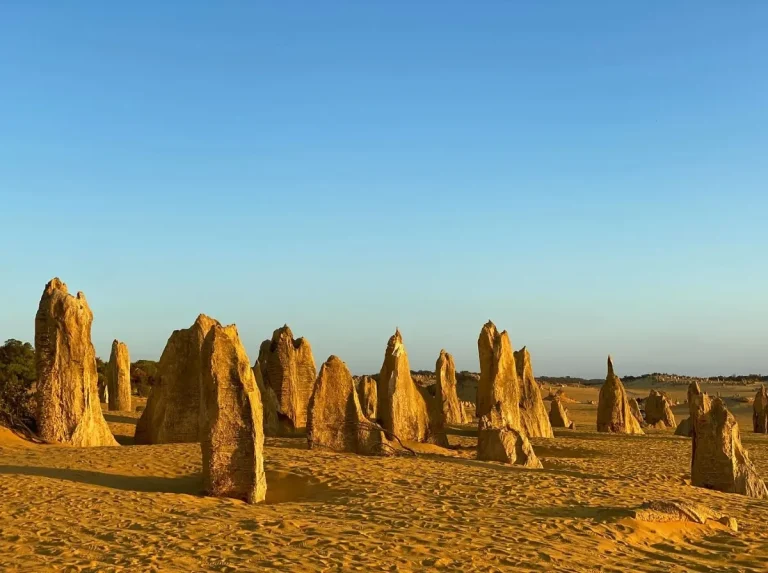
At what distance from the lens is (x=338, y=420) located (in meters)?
19.0

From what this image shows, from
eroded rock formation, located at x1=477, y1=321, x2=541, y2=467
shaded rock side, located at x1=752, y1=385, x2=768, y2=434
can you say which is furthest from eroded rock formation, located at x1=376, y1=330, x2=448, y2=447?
shaded rock side, located at x1=752, y1=385, x2=768, y2=434

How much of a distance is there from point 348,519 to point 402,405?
11.2m

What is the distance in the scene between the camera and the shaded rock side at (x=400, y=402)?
22422mm

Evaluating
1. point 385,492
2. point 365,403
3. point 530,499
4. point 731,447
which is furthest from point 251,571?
point 365,403

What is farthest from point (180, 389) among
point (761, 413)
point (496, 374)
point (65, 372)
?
point (761, 413)

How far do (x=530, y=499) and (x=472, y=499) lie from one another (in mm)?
948

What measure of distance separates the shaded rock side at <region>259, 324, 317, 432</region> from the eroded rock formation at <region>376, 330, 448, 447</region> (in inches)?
150

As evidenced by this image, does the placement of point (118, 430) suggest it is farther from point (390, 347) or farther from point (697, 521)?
point (697, 521)

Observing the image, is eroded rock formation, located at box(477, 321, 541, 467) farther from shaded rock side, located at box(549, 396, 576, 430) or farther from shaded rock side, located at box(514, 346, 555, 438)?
shaded rock side, located at box(549, 396, 576, 430)

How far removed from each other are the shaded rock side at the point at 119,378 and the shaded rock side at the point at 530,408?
16.4 meters

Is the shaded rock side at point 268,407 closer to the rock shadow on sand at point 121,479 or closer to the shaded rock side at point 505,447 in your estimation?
the shaded rock side at point 505,447

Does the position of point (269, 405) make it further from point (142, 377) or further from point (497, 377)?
point (142, 377)

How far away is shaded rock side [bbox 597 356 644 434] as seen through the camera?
103 feet

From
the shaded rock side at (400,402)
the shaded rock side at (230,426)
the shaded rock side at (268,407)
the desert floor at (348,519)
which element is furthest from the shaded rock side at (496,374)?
the shaded rock side at (230,426)
